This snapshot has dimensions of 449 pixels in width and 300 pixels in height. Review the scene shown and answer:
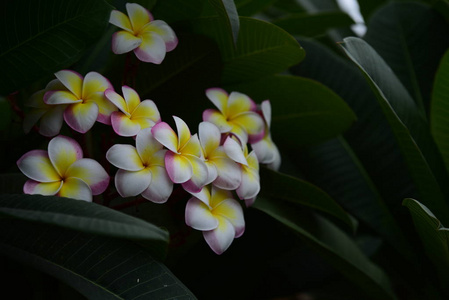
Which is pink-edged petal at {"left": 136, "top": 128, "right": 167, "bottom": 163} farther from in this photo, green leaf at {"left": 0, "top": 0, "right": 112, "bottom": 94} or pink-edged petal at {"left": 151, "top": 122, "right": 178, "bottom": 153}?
green leaf at {"left": 0, "top": 0, "right": 112, "bottom": 94}

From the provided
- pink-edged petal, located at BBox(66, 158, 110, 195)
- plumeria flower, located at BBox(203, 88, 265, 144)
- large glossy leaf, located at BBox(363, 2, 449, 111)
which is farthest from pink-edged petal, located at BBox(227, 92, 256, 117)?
large glossy leaf, located at BBox(363, 2, 449, 111)

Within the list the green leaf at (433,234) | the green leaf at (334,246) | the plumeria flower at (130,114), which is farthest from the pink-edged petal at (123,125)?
the green leaf at (433,234)

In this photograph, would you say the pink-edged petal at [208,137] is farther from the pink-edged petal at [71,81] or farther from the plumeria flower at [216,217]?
the pink-edged petal at [71,81]

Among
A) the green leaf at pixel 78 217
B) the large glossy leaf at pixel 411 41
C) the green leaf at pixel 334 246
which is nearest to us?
the green leaf at pixel 78 217

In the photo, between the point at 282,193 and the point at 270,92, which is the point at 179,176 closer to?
the point at 282,193

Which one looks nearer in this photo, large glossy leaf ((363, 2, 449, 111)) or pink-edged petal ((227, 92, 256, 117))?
pink-edged petal ((227, 92, 256, 117))

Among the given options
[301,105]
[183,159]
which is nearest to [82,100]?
[183,159]
